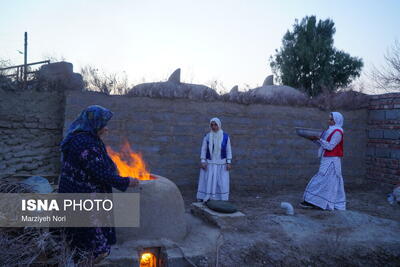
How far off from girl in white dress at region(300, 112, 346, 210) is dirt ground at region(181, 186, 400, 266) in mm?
261

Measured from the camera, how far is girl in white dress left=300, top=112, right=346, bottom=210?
6043 millimetres

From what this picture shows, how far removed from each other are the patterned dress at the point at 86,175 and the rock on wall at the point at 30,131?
11.9 ft

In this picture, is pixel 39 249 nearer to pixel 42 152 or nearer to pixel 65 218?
pixel 65 218

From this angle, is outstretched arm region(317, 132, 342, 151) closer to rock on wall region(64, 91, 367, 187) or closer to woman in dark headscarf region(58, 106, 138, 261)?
rock on wall region(64, 91, 367, 187)

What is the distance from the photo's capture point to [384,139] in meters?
8.48

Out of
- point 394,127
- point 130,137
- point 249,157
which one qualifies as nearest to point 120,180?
point 130,137

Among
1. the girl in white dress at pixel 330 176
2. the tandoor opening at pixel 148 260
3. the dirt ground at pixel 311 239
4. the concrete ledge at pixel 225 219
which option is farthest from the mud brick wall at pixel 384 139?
the tandoor opening at pixel 148 260

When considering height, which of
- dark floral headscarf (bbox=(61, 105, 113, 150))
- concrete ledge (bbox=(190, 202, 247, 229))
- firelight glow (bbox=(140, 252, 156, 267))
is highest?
dark floral headscarf (bbox=(61, 105, 113, 150))

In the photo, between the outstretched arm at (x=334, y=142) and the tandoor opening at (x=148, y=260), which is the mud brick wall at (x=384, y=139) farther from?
the tandoor opening at (x=148, y=260)

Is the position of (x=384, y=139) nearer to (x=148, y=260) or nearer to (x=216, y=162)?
(x=216, y=162)

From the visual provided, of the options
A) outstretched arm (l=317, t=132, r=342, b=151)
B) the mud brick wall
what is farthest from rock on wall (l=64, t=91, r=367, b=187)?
outstretched arm (l=317, t=132, r=342, b=151)

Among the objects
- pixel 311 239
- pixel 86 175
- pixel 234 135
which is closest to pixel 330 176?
pixel 311 239

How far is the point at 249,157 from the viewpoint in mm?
7785

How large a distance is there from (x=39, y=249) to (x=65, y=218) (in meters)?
0.54
